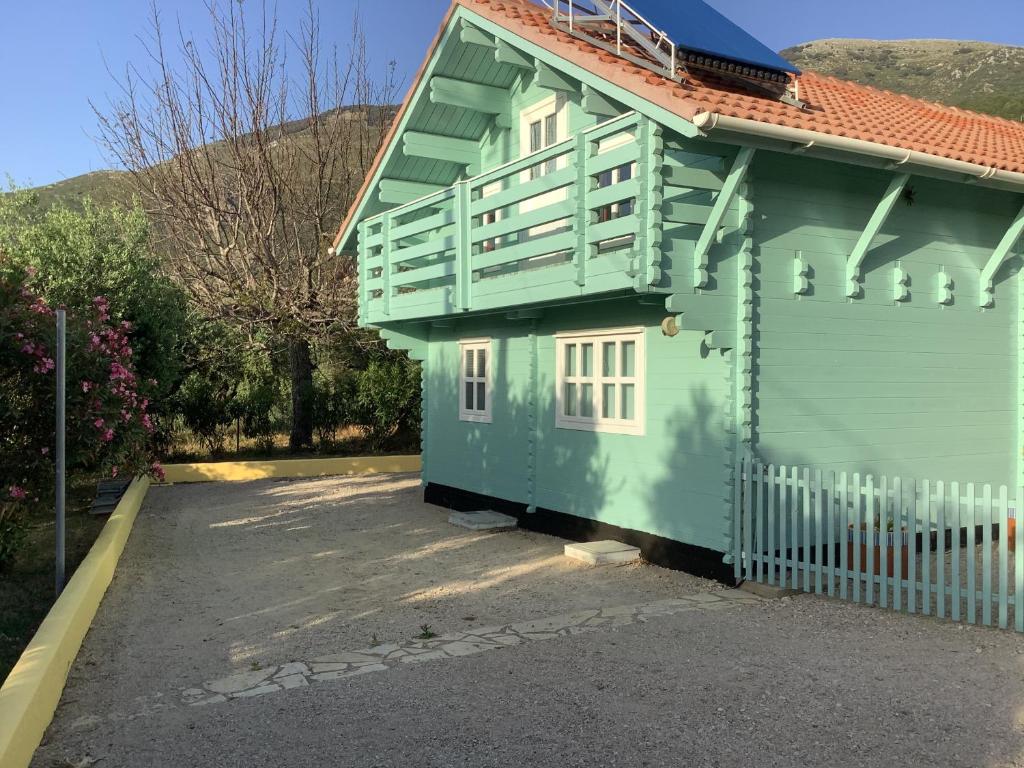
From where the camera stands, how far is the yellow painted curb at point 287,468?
735 inches

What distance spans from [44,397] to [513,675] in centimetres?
607

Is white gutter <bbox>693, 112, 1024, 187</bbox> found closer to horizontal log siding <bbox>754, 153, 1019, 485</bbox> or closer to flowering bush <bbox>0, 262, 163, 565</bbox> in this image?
horizontal log siding <bbox>754, 153, 1019, 485</bbox>

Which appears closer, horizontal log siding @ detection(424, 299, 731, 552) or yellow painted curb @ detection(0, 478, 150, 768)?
yellow painted curb @ detection(0, 478, 150, 768)

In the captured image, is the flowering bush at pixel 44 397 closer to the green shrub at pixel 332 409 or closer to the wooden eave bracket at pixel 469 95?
the wooden eave bracket at pixel 469 95

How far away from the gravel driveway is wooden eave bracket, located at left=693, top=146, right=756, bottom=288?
Answer: 3.03 meters

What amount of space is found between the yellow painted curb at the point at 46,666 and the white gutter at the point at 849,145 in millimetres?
6084

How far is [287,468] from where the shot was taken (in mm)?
19250

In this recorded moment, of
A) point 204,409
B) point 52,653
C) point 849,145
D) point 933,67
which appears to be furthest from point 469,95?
point 933,67

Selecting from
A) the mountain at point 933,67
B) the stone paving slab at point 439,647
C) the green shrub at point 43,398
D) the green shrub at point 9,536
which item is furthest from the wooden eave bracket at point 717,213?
the mountain at point 933,67

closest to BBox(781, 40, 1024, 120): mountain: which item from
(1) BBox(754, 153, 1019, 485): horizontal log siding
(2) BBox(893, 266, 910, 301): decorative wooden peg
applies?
(1) BBox(754, 153, 1019, 485): horizontal log siding

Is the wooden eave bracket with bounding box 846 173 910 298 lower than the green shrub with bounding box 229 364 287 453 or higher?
higher

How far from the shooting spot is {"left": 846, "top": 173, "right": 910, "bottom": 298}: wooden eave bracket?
846 centimetres

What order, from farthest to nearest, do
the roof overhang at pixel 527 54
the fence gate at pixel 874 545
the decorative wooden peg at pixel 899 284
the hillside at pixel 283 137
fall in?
the hillside at pixel 283 137, the decorative wooden peg at pixel 899 284, the roof overhang at pixel 527 54, the fence gate at pixel 874 545

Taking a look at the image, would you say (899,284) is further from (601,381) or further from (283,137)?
(283,137)
